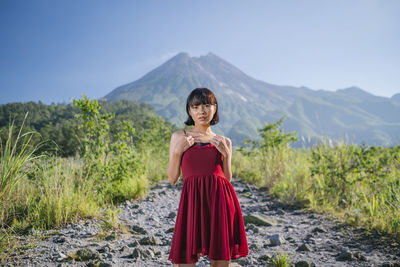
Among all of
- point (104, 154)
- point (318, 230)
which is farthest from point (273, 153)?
point (104, 154)

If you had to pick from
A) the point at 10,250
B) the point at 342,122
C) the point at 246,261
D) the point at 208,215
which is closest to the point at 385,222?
the point at 246,261

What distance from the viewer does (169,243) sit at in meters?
3.30

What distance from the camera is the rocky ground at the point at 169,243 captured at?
2.64m

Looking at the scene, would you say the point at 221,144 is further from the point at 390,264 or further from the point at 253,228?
the point at 253,228

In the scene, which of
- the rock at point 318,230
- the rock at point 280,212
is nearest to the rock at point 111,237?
the rock at point 318,230

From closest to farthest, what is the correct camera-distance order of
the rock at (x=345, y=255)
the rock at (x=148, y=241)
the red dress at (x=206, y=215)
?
the red dress at (x=206, y=215), the rock at (x=345, y=255), the rock at (x=148, y=241)

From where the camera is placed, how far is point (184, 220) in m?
1.81

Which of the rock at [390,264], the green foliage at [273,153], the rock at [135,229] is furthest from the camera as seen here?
the green foliage at [273,153]

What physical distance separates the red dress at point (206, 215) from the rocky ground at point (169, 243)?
3.55ft

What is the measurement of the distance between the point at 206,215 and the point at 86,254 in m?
1.65

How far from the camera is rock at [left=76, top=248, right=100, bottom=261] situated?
2.64 m

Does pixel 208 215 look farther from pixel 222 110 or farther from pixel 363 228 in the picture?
pixel 222 110

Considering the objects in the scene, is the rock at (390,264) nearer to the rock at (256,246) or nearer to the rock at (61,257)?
the rock at (256,246)

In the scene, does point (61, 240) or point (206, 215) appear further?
point (61, 240)
